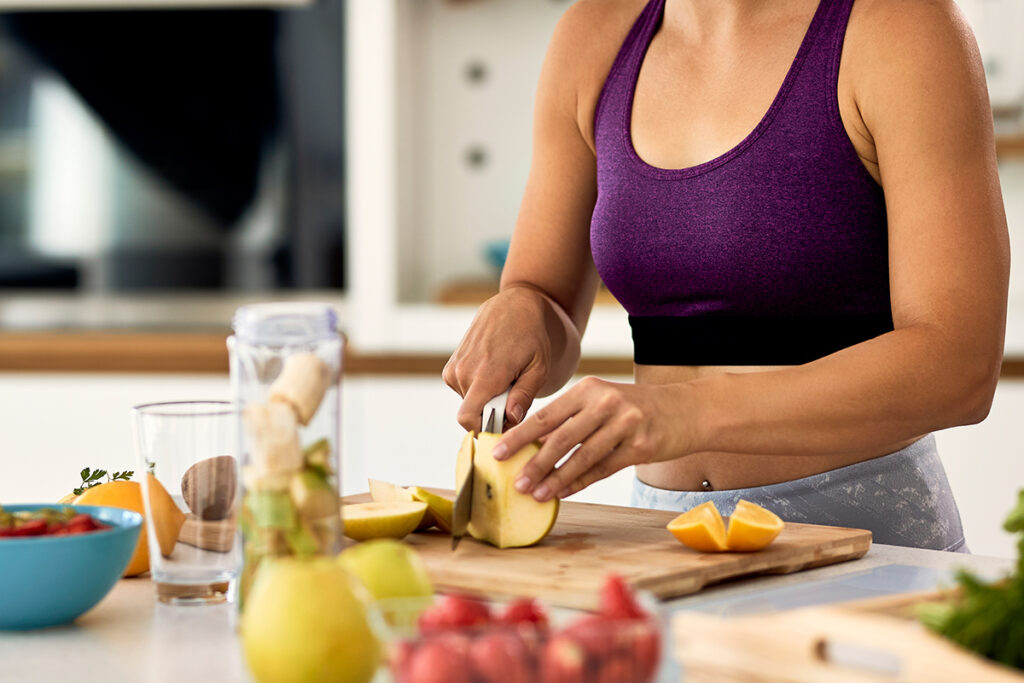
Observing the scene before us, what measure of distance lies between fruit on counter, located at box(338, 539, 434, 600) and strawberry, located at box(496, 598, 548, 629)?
5.5 inches

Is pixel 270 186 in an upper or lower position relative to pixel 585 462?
upper

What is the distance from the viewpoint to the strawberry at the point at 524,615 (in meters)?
0.60

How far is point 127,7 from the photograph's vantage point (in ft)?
9.96

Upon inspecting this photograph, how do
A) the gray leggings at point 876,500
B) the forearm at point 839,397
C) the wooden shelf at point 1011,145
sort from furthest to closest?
the wooden shelf at point 1011,145, the gray leggings at point 876,500, the forearm at point 839,397

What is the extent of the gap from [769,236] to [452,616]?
818 millimetres

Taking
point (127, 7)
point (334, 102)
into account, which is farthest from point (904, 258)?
point (127, 7)

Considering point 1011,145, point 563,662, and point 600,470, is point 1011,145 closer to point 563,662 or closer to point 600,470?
point 600,470

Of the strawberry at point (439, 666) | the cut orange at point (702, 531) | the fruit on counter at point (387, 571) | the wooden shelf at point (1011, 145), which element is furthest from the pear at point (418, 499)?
the wooden shelf at point (1011, 145)

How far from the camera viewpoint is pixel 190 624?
2.79ft

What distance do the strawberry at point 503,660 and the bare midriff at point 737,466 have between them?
2.51ft

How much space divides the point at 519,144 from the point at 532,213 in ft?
5.76

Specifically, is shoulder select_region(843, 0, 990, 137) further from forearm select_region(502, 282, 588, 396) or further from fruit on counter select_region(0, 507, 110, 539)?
fruit on counter select_region(0, 507, 110, 539)

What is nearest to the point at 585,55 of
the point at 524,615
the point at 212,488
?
the point at 212,488

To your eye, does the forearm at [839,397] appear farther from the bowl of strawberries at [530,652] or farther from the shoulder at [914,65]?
the bowl of strawberries at [530,652]
